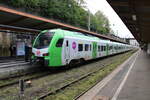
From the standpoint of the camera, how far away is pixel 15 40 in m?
17.2

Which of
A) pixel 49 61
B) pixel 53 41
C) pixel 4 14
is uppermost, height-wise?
pixel 4 14

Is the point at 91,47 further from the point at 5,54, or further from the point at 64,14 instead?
the point at 64,14

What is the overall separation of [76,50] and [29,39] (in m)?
4.15

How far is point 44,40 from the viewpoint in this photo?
1486 cm

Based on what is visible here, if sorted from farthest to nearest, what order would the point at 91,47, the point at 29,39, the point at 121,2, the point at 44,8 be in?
1. the point at 44,8
2. the point at 91,47
3. the point at 29,39
4. the point at 121,2

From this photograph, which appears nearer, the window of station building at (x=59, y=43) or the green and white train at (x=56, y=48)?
the green and white train at (x=56, y=48)

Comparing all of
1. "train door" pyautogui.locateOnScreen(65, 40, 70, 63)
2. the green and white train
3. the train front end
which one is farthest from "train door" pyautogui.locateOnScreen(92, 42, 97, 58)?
the train front end

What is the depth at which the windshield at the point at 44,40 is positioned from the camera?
1459 cm

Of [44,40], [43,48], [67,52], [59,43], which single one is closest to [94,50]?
A: [67,52]

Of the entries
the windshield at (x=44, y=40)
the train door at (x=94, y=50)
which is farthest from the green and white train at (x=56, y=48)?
the train door at (x=94, y=50)

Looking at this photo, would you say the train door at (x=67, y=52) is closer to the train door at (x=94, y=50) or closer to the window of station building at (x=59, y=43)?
the window of station building at (x=59, y=43)

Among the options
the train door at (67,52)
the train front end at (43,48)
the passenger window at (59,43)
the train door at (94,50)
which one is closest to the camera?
the train front end at (43,48)

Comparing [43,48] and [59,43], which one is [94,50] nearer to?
[59,43]

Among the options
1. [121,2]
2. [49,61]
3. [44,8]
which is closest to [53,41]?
[49,61]
